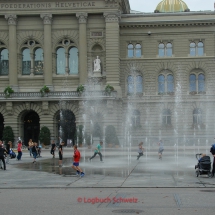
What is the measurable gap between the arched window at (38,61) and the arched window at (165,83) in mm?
15356

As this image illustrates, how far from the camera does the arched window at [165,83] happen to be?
6812 cm

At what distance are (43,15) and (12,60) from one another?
6776 mm

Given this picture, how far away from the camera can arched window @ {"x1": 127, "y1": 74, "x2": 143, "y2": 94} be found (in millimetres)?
68438

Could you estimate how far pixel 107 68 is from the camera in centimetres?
6506

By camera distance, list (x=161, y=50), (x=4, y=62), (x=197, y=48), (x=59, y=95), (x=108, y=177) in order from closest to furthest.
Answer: (x=108, y=177), (x=59, y=95), (x=4, y=62), (x=197, y=48), (x=161, y=50)

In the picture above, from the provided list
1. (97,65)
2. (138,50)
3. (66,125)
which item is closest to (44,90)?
(66,125)

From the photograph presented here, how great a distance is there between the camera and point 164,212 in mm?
15477

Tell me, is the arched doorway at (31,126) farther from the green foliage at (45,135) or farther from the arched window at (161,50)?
the arched window at (161,50)

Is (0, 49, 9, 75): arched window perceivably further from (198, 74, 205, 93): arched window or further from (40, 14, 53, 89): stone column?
(198, 74, 205, 93): arched window

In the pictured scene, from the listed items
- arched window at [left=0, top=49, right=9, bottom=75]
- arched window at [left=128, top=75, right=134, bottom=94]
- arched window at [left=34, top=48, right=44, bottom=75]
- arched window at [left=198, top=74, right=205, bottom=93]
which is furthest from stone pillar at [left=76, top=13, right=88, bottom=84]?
arched window at [left=198, top=74, right=205, bottom=93]

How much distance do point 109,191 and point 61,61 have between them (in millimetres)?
47497

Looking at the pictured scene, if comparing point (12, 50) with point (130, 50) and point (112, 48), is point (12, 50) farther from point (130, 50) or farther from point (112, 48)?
point (130, 50)

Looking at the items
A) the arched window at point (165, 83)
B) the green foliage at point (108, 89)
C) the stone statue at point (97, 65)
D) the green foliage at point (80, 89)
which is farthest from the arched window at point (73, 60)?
the arched window at point (165, 83)

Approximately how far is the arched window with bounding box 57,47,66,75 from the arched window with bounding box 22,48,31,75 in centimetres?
372
